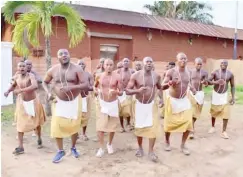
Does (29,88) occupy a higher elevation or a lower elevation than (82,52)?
lower

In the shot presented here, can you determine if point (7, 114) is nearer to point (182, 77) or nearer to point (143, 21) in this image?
point (182, 77)

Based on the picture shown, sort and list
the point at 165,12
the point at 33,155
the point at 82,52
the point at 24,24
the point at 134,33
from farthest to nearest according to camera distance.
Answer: the point at 165,12 → the point at 134,33 → the point at 82,52 → the point at 24,24 → the point at 33,155

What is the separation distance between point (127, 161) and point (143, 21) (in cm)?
1094

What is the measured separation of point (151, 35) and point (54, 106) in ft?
36.2

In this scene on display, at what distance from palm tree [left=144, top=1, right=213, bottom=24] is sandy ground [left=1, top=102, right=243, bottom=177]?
73.8 feet

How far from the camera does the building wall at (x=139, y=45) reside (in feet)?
40.2

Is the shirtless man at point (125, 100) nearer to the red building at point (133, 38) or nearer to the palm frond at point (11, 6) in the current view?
the palm frond at point (11, 6)

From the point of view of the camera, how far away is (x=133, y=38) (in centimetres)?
1473

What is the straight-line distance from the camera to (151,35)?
15.5 m

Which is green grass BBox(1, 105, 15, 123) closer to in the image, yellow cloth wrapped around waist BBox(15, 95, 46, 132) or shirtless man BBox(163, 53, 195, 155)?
yellow cloth wrapped around waist BBox(15, 95, 46, 132)

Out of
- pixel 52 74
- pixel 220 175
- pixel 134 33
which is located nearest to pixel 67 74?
pixel 52 74

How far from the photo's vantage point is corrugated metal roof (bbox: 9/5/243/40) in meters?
13.6

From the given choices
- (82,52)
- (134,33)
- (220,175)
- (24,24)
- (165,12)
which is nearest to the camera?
(220,175)

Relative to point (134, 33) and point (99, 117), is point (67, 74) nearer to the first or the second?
point (99, 117)
